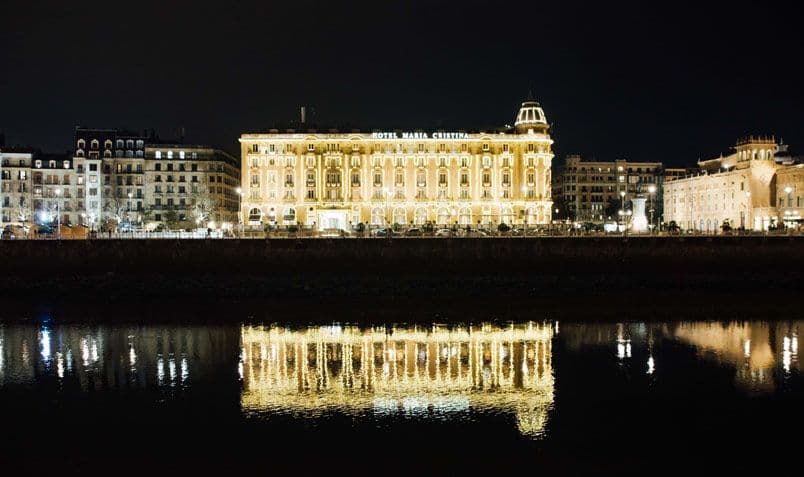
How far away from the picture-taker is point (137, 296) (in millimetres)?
63969

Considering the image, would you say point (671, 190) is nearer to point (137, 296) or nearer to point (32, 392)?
point (137, 296)

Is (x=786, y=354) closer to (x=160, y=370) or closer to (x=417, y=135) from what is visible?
(x=160, y=370)

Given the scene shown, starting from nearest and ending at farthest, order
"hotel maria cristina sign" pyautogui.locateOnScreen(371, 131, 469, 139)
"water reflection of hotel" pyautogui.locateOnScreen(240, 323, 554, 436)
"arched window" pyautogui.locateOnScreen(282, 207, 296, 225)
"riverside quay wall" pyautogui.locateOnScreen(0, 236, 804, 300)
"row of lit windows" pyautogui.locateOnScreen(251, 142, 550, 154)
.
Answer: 1. "water reflection of hotel" pyautogui.locateOnScreen(240, 323, 554, 436)
2. "riverside quay wall" pyautogui.locateOnScreen(0, 236, 804, 300)
3. "row of lit windows" pyautogui.locateOnScreen(251, 142, 550, 154)
4. "arched window" pyautogui.locateOnScreen(282, 207, 296, 225)
5. "hotel maria cristina sign" pyautogui.locateOnScreen(371, 131, 469, 139)

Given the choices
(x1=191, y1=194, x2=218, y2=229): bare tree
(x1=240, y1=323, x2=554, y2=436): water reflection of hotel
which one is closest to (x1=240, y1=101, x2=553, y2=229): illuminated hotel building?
(x1=191, y1=194, x2=218, y2=229): bare tree

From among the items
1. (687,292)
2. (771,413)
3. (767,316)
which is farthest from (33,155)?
(771,413)

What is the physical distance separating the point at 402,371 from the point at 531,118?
10031 cm

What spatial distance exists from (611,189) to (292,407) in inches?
6712

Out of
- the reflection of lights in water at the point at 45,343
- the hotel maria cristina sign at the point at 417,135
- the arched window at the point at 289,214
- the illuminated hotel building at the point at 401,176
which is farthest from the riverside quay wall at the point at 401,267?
the hotel maria cristina sign at the point at 417,135

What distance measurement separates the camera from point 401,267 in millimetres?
69125

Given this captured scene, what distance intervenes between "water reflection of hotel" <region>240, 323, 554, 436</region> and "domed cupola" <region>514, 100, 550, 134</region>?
85.4m

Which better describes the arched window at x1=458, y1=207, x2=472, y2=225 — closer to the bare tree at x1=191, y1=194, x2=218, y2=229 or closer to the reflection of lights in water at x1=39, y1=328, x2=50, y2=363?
the bare tree at x1=191, y1=194, x2=218, y2=229

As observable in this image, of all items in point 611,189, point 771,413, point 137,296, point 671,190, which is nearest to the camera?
point 771,413

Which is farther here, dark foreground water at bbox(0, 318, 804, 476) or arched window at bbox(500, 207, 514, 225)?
arched window at bbox(500, 207, 514, 225)

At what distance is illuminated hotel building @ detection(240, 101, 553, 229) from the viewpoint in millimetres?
126688
